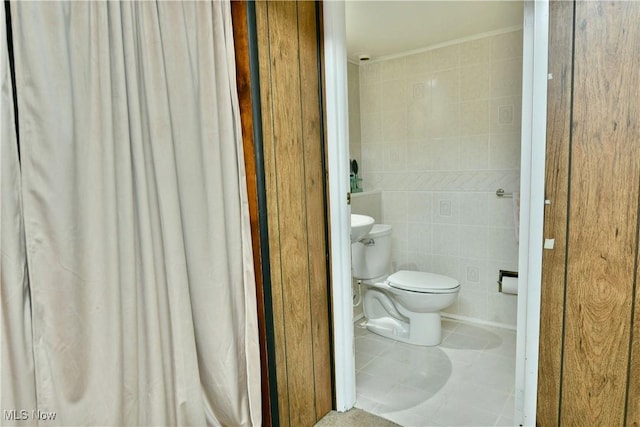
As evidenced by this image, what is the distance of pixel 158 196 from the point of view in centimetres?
125

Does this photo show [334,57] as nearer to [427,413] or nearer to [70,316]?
[70,316]

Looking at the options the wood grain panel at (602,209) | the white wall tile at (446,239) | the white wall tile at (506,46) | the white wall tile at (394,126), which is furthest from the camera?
the white wall tile at (394,126)

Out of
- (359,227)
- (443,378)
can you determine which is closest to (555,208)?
(359,227)

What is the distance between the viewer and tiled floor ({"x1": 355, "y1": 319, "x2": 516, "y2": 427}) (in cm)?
193

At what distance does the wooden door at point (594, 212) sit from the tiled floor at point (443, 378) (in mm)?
615

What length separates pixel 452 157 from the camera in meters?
2.97


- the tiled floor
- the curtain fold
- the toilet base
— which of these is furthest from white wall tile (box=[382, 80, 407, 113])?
the curtain fold

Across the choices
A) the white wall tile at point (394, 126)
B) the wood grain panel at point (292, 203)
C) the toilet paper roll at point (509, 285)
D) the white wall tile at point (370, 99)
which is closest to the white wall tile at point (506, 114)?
the white wall tile at point (394, 126)

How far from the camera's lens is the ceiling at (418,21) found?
7.55 feet

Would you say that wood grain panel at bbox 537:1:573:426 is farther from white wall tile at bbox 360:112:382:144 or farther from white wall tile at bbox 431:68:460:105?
white wall tile at bbox 360:112:382:144

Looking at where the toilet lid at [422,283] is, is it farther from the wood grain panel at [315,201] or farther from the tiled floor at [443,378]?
the wood grain panel at [315,201]

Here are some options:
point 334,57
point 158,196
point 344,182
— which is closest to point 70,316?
point 158,196

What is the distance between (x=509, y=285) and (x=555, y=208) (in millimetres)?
1396

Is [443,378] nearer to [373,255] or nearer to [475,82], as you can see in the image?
[373,255]
